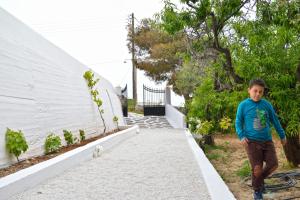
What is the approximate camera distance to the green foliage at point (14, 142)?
613cm

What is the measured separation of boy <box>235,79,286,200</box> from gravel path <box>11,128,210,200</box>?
2.29 feet

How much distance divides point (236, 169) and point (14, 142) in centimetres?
525

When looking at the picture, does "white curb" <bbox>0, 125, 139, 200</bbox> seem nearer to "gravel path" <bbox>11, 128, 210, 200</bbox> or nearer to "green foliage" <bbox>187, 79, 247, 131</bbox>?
"gravel path" <bbox>11, 128, 210, 200</bbox>

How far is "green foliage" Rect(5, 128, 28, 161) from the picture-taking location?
613cm

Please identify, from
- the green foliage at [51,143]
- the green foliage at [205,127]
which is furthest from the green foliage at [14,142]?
the green foliage at [205,127]

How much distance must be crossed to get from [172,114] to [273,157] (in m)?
18.5

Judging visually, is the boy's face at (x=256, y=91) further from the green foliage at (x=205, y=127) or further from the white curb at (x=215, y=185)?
the green foliage at (x=205, y=127)

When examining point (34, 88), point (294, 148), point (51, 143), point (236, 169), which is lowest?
point (236, 169)

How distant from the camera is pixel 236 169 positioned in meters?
9.41

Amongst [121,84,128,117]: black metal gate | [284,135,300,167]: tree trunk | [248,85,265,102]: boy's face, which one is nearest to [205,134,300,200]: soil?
[284,135,300,167]: tree trunk

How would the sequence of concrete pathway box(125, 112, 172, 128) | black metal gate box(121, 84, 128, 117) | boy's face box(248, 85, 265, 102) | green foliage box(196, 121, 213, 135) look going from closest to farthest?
boy's face box(248, 85, 265, 102)
green foliage box(196, 121, 213, 135)
concrete pathway box(125, 112, 172, 128)
black metal gate box(121, 84, 128, 117)

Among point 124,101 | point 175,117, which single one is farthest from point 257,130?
point 124,101

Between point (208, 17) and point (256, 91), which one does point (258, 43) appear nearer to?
point (208, 17)

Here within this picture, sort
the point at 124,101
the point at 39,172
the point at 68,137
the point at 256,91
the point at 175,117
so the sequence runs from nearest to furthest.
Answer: the point at 256,91
the point at 39,172
the point at 68,137
the point at 175,117
the point at 124,101
